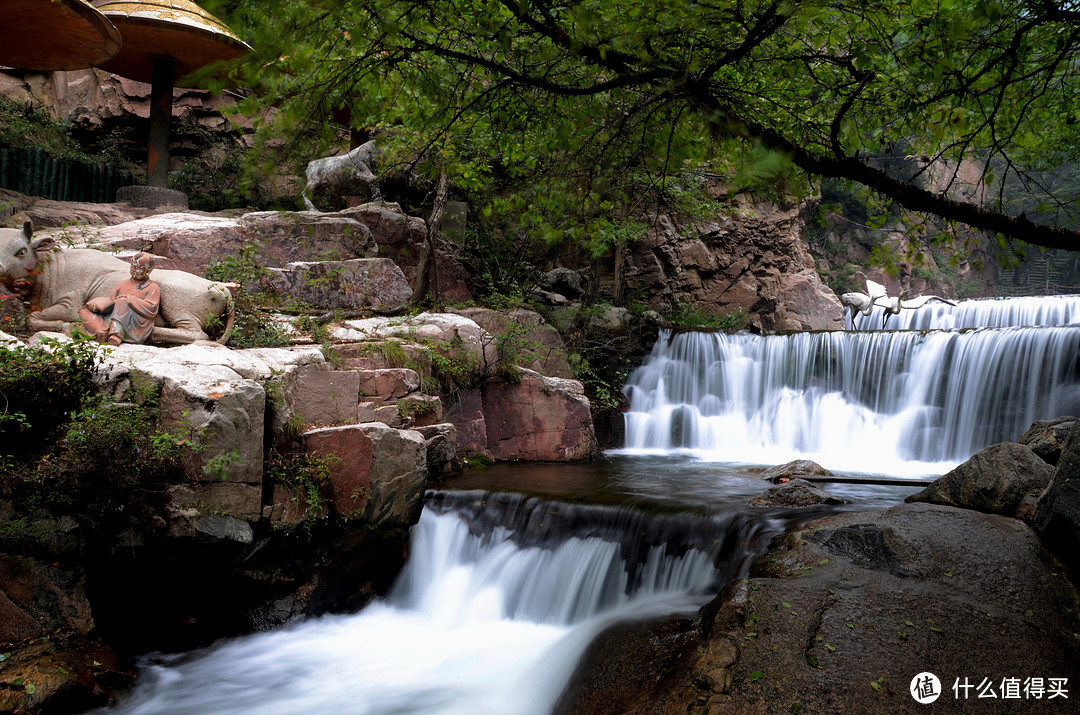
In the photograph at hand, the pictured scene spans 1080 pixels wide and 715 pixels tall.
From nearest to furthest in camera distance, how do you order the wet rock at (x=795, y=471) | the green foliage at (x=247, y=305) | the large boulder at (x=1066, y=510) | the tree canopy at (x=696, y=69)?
the tree canopy at (x=696, y=69), the large boulder at (x=1066, y=510), the green foliage at (x=247, y=305), the wet rock at (x=795, y=471)

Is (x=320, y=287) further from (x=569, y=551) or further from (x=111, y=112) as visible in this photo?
(x=111, y=112)

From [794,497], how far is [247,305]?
647 cm

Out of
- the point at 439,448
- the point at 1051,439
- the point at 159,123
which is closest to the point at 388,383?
the point at 439,448

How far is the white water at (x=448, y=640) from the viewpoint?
15.3ft

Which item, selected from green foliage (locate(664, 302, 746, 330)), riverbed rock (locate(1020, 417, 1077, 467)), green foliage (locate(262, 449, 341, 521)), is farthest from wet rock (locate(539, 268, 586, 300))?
riverbed rock (locate(1020, 417, 1077, 467))

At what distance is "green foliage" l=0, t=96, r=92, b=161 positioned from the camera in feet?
45.4

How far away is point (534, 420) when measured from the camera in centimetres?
994

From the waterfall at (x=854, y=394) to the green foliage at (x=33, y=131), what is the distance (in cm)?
1338

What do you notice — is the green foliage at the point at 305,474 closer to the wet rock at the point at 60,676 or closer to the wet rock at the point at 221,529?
the wet rock at the point at 221,529

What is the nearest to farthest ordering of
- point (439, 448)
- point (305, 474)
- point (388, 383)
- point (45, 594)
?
point (45, 594) → point (305, 474) → point (388, 383) → point (439, 448)

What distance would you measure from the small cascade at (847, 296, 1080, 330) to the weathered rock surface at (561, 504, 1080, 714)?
13083mm

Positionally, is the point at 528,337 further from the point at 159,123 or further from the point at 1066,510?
the point at 159,123

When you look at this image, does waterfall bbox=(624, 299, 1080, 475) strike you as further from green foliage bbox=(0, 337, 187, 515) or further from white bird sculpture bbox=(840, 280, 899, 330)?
green foliage bbox=(0, 337, 187, 515)

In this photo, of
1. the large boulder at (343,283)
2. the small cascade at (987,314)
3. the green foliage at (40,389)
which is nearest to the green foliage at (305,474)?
the green foliage at (40,389)
